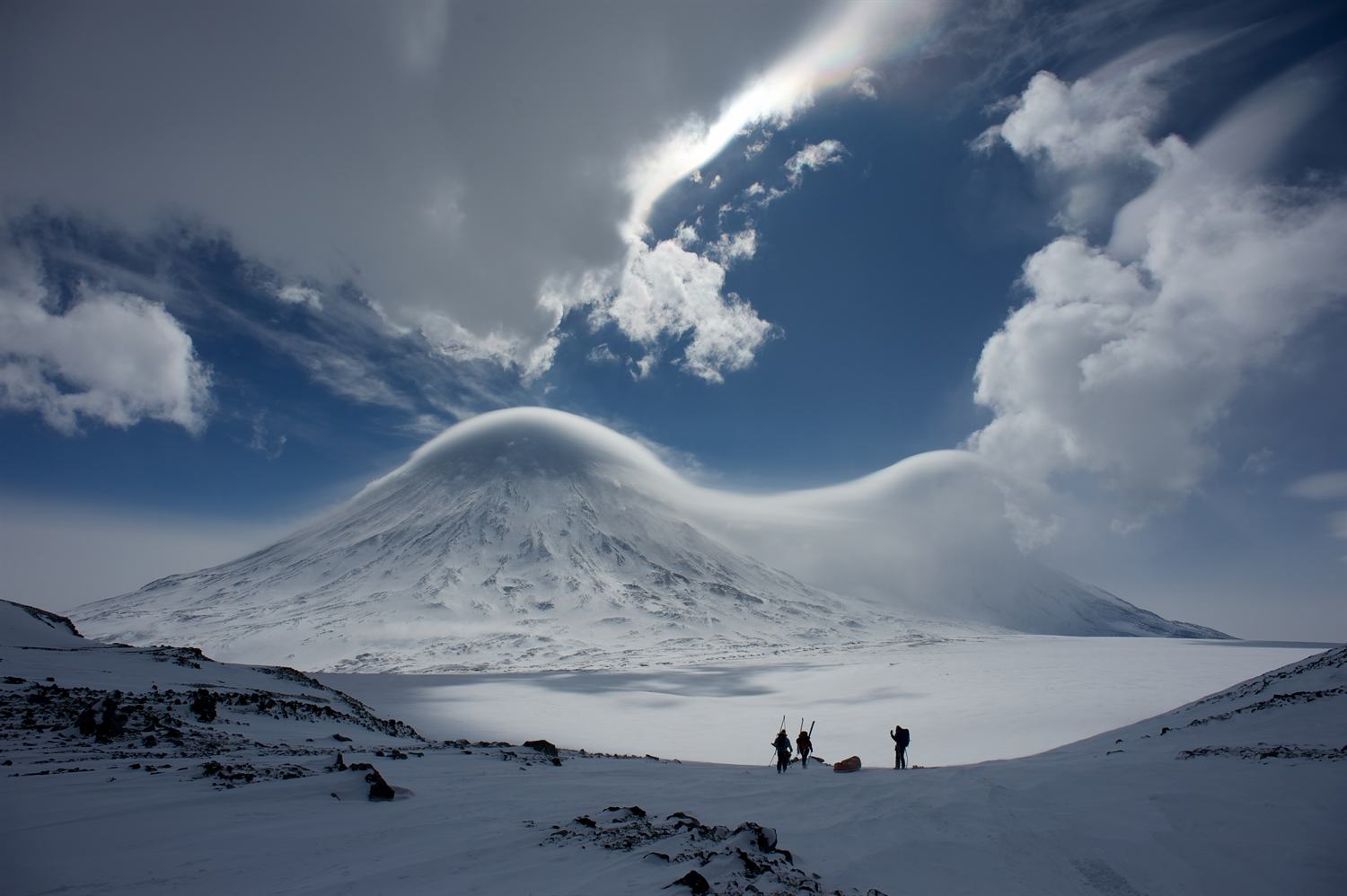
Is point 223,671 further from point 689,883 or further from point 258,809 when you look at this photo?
point 689,883

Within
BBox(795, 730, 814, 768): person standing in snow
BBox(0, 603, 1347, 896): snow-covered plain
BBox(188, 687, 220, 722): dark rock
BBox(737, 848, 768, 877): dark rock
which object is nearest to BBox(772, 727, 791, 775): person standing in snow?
BBox(0, 603, 1347, 896): snow-covered plain

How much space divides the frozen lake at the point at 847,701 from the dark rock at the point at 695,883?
21329 mm

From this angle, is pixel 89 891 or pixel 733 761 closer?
pixel 89 891

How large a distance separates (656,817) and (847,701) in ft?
109

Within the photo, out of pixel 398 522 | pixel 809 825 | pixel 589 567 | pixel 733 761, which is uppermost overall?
pixel 398 522

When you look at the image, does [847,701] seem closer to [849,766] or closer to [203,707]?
[849,766]

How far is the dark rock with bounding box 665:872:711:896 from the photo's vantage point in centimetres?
671

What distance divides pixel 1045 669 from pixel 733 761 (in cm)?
3142

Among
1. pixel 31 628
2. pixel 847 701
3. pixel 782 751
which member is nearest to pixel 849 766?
pixel 782 751

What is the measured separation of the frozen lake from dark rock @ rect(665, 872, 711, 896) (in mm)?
21329

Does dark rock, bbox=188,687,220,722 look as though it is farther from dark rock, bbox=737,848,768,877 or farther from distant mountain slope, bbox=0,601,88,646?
distant mountain slope, bbox=0,601,88,646

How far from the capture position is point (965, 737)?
28047 millimetres

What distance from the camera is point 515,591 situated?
4592 inches

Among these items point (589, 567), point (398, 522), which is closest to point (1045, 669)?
point (589, 567)
